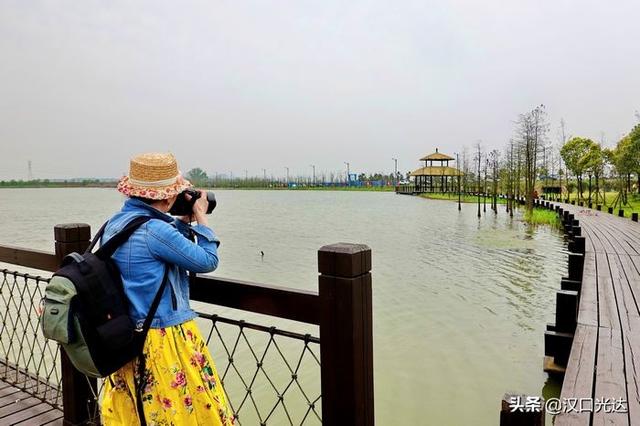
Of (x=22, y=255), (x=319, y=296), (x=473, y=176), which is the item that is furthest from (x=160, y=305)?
(x=473, y=176)

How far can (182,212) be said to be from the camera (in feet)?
5.32

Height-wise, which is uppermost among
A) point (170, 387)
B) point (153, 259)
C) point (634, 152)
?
point (634, 152)

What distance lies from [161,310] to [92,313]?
0.22 m

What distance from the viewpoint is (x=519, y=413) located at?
1.19 m

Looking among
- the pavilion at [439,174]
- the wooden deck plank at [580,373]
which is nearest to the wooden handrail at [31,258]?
the wooden deck plank at [580,373]

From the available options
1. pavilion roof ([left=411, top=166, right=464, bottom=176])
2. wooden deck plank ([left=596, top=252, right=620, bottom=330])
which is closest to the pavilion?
pavilion roof ([left=411, top=166, right=464, bottom=176])

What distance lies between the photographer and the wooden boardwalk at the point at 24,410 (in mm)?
2451

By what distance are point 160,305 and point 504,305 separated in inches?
303

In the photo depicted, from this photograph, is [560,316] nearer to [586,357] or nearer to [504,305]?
[586,357]

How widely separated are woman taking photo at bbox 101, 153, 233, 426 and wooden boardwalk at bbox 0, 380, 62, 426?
4.32 ft

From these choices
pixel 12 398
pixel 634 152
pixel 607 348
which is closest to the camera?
pixel 12 398

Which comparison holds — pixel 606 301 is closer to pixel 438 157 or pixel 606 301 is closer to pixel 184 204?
pixel 184 204

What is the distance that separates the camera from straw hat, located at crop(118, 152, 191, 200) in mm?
1486

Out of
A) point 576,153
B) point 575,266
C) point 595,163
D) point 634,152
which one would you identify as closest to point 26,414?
point 575,266
